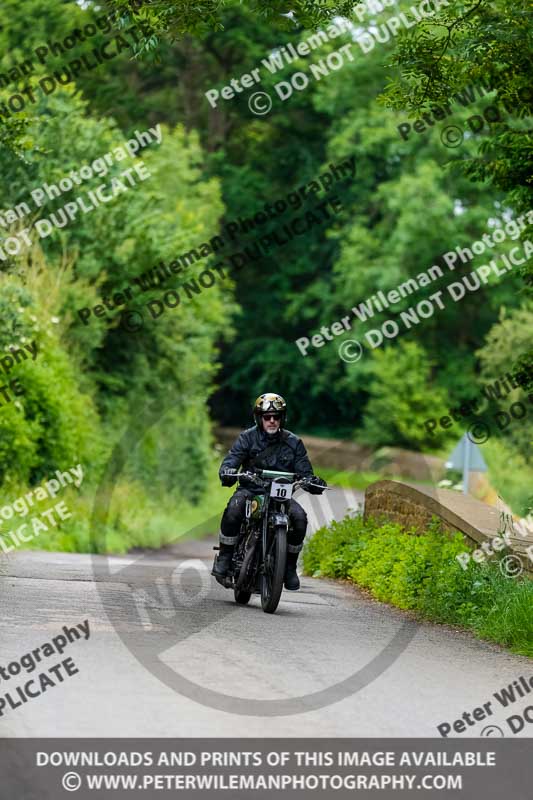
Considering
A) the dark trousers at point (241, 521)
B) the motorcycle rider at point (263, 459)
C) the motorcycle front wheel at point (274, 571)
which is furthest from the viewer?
the motorcycle rider at point (263, 459)

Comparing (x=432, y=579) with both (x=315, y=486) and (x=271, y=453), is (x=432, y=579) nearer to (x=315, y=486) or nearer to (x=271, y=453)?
(x=315, y=486)

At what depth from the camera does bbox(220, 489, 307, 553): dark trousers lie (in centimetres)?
1296

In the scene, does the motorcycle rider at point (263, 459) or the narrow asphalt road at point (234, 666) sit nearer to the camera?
the narrow asphalt road at point (234, 666)

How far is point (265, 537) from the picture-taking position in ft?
42.4

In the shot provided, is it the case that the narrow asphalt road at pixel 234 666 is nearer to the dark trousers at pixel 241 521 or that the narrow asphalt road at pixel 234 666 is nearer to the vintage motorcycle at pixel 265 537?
the vintage motorcycle at pixel 265 537

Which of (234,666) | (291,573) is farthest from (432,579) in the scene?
(234,666)

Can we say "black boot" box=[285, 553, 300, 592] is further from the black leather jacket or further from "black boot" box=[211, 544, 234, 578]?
the black leather jacket

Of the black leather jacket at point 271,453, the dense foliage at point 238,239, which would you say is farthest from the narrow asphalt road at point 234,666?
the dense foliage at point 238,239

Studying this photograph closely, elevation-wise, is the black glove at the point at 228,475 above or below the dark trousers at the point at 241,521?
above

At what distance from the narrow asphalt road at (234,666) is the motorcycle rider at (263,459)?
1.71 feet

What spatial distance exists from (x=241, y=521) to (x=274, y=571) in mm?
795

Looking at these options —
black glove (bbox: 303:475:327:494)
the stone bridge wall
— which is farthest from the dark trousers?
the stone bridge wall

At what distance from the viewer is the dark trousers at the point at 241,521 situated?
1296 cm
